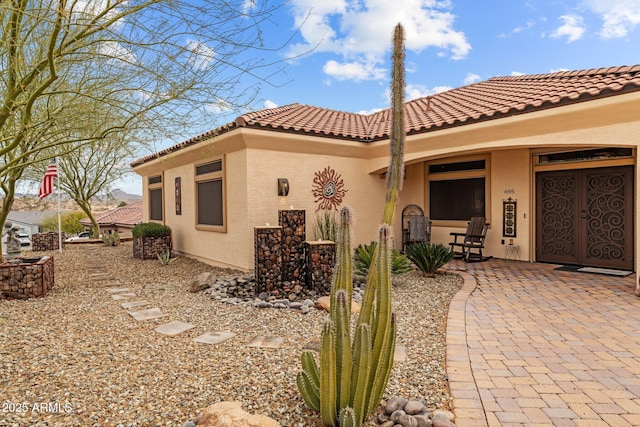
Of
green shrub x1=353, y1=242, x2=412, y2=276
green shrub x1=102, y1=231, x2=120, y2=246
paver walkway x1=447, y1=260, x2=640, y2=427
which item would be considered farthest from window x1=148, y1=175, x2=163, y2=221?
paver walkway x1=447, y1=260, x2=640, y2=427

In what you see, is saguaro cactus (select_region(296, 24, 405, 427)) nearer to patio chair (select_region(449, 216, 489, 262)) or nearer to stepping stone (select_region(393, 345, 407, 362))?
stepping stone (select_region(393, 345, 407, 362))

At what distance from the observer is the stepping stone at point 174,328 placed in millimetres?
5074

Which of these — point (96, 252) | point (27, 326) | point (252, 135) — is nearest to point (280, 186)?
point (252, 135)

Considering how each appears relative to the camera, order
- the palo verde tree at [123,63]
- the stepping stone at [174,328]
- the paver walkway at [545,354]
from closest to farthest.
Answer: the paver walkway at [545,354] < the palo verde tree at [123,63] < the stepping stone at [174,328]

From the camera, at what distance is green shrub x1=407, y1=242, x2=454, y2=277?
27.3ft

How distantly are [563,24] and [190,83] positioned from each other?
10.2 meters

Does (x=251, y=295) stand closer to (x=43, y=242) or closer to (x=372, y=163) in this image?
(x=372, y=163)

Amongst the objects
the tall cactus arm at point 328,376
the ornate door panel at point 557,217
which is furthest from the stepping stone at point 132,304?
the ornate door panel at point 557,217

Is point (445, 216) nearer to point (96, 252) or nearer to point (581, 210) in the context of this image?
point (581, 210)

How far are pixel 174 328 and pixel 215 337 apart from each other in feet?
2.66

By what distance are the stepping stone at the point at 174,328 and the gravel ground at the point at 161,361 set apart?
0.12 m

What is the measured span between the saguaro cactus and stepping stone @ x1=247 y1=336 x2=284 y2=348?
5.59 ft

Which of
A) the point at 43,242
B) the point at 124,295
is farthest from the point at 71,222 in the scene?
the point at 124,295

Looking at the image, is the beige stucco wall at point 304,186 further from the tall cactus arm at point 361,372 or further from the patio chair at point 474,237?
the tall cactus arm at point 361,372
